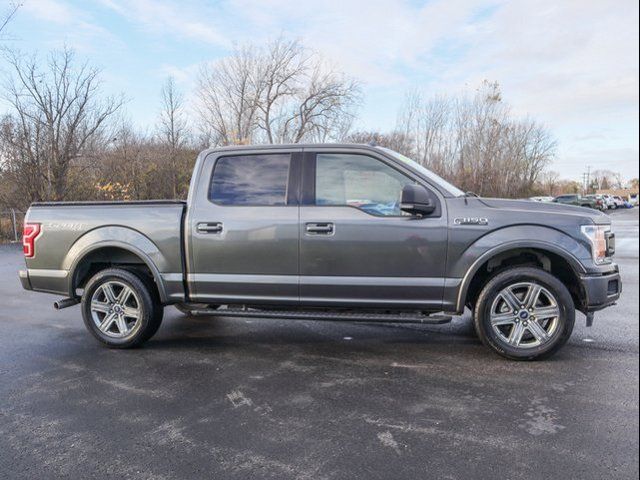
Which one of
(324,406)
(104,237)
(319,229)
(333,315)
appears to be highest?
(319,229)

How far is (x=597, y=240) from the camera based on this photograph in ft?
13.2

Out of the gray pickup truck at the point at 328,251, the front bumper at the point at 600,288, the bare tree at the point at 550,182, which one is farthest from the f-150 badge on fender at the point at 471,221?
the bare tree at the point at 550,182

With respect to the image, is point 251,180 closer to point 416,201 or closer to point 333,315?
point 333,315

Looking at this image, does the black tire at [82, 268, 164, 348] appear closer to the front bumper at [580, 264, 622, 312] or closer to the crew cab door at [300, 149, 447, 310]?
the crew cab door at [300, 149, 447, 310]

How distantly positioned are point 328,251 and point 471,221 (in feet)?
4.40

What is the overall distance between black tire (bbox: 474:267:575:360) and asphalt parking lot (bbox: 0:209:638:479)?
0.13 meters

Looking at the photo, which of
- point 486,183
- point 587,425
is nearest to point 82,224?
point 587,425

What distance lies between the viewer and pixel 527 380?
146 inches

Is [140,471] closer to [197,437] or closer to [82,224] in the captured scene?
[197,437]

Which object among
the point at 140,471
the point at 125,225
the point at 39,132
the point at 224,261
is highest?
the point at 39,132

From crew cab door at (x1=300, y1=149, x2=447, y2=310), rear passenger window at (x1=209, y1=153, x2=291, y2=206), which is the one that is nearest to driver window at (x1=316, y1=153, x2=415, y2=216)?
crew cab door at (x1=300, y1=149, x2=447, y2=310)

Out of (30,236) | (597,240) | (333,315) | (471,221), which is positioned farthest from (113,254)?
(597,240)

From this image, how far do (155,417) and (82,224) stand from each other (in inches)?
97.4

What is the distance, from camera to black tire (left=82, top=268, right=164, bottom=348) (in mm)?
4625
